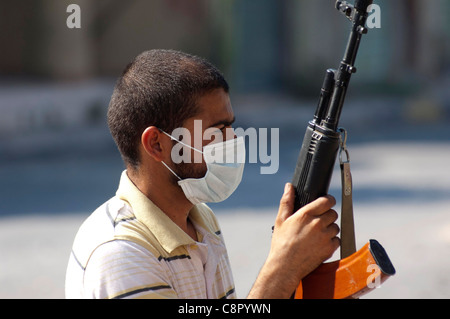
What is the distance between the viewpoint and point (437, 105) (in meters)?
16.4

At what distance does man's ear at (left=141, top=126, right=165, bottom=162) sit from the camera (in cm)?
193

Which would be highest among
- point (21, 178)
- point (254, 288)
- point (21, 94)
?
point (254, 288)

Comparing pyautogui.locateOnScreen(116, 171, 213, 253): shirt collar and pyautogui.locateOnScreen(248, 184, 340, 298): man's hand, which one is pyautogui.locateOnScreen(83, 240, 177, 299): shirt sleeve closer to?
pyautogui.locateOnScreen(116, 171, 213, 253): shirt collar

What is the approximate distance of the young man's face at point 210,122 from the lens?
6.33ft

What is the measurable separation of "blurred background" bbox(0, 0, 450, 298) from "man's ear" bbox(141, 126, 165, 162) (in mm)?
3441

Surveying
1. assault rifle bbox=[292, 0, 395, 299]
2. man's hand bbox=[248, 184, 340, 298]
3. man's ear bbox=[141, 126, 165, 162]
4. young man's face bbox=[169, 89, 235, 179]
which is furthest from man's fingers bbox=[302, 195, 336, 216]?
man's ear bbox=[141, 126, 165, 162]

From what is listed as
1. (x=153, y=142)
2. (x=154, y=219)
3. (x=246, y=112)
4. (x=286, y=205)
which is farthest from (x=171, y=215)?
(x=246, y=112)

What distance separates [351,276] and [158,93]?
2.54 feet

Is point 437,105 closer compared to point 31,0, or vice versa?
point 31,0

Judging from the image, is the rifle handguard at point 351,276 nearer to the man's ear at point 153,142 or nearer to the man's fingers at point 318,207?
the man's fingers at point 318,207

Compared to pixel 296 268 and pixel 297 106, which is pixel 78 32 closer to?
pixel 297 106

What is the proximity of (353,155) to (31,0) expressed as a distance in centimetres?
709

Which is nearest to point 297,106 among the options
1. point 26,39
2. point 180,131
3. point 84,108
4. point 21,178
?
point 84,108

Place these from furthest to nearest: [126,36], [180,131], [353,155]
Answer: [126,36] → [353,155] → [180,131]
